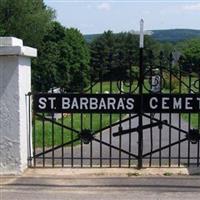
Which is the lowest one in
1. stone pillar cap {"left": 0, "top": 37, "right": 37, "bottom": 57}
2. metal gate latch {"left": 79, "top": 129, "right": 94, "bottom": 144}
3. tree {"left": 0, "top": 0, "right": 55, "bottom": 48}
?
metal gate latch {"left": 79, "top": 129, "right": 94, "bottom": 144}

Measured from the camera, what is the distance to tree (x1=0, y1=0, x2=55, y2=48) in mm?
67062

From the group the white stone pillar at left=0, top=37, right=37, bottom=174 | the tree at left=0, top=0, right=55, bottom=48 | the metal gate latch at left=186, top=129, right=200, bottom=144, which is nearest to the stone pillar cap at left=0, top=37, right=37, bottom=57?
the white stone pillar at left=0, top=37, right=37, bottom=174

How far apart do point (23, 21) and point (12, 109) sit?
59370 mm

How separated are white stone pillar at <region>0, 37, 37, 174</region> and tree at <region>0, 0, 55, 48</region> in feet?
188

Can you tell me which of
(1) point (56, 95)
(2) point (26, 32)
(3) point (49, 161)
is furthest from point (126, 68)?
(2) point (26, 32)

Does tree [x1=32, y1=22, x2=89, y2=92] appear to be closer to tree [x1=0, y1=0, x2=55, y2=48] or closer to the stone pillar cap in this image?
tree [x1=0, y1=0, x2=55, y2=48]

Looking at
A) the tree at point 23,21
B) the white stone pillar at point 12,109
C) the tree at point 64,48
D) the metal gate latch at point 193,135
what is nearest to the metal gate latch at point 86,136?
the white stone pillar at point 12,109

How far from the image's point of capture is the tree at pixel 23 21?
67.1 m

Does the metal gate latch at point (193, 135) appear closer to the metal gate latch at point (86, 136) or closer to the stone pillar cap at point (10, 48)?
the metal gate latch at point (86, 136)

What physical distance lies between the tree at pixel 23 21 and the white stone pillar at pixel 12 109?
188 feet

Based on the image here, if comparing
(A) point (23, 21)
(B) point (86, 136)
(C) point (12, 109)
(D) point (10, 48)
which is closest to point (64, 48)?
(A) point (23, 21)

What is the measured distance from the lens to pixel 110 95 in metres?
9.68

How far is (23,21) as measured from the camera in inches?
2660

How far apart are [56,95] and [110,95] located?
2.78ft
